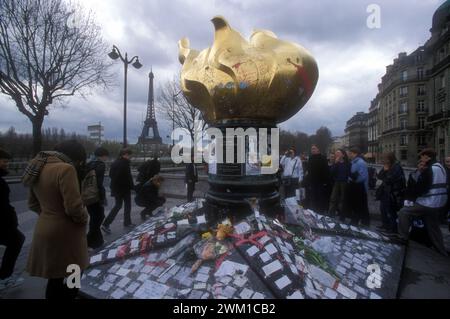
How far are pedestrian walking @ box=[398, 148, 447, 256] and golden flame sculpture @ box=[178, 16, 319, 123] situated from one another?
2.20m

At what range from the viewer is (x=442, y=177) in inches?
177

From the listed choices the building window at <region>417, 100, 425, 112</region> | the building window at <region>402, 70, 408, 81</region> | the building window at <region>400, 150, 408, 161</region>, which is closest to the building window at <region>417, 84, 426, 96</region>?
the building window at <region>417, 100, 425, 112</region>

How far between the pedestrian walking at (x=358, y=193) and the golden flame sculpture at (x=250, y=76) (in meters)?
2.84

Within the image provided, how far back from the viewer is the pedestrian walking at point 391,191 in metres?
5.75

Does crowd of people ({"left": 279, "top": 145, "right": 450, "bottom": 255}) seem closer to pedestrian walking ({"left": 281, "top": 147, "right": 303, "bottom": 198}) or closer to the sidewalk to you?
pedestrian walking ({"left": 281, "top": 147, "right": 303, "bottom": 198})

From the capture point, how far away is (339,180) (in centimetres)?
677

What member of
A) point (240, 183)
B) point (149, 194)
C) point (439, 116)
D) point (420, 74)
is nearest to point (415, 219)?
point (240, 183)

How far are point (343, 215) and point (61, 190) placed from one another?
5814 mm

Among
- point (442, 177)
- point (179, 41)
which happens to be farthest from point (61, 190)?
point (442, 177)

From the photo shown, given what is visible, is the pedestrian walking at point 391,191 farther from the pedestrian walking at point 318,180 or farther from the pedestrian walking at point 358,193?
the pedestrian walking at point 318,180

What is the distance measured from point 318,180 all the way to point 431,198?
2.77m

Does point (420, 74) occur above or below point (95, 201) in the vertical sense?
above

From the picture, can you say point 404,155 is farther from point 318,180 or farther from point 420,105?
point 318,180
